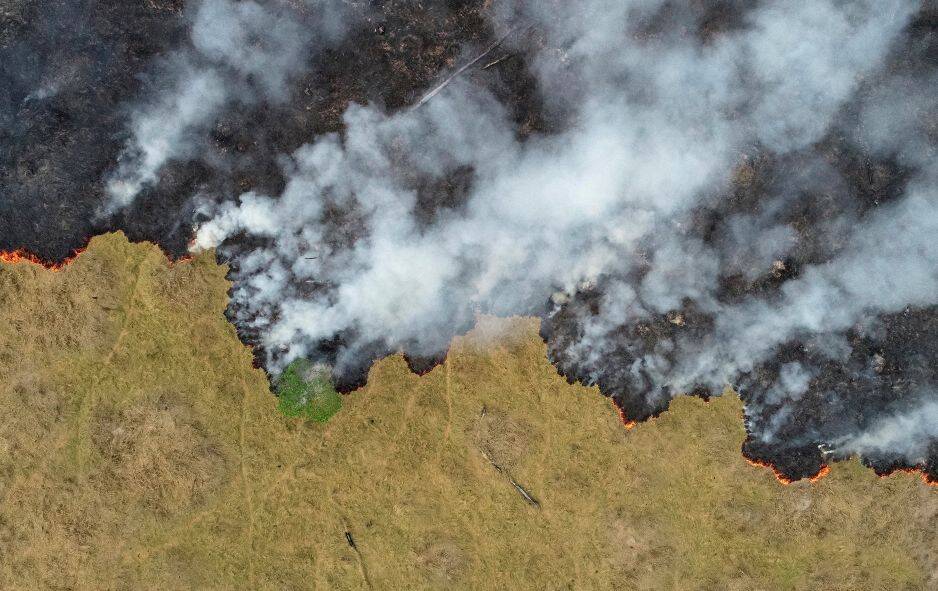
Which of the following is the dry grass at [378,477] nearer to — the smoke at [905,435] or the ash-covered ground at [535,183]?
the smoke at [905,435]

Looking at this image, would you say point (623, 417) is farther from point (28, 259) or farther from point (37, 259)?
point (28, 259)

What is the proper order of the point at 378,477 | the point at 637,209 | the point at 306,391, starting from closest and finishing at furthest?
the point at 637,209 < the point at 306,391 < the point at 378,477

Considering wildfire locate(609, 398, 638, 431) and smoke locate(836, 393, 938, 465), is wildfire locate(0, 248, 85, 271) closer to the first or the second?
wildfire locate(609, 398, 638, 431)

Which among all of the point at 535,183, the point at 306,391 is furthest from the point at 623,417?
the point at 306,391

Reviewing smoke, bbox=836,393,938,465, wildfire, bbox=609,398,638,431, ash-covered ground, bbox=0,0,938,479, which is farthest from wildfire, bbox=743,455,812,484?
wildfire, bbox=609,398,638,431

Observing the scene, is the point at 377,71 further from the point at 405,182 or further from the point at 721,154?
the point at 721,154

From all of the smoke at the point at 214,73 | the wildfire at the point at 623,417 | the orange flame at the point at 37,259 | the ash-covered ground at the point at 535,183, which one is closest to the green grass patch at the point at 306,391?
the ash-covered ground at the point at 535,183
